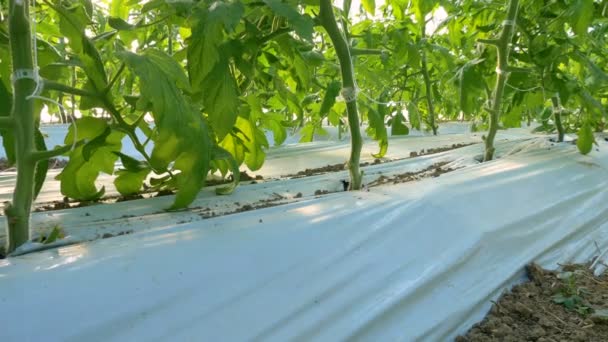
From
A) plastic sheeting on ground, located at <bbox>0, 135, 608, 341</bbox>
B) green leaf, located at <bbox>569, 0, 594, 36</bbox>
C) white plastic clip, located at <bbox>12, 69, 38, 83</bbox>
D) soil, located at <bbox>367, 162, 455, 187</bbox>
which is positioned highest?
green leaf, located at <bbox>569, 0, 594, 36</bbox>

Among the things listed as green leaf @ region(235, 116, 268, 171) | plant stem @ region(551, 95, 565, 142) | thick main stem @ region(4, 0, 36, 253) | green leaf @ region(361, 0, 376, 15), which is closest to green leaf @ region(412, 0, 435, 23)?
green leaf @ region(361, 0, 376, 15)

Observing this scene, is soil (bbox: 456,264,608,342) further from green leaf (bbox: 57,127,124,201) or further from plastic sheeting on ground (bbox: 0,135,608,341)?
green leaf (bbox: 57,127,124,201)

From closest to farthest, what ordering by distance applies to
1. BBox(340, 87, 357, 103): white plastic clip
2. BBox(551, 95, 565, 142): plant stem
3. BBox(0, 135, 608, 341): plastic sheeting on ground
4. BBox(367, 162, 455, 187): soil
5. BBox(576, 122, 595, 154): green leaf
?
BBox(0, 135, 608, 341): plastic sheeting on ground → BBox(340, 87, 357, 103): white plastic clip → BBox(367, 162, 455, 187): soil → BBox(576, 122, 595, 154): green leaf → BBox(551, 95, 565, 142): plant stem

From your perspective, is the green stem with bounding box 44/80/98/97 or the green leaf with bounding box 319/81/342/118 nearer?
the green stem with bounding box 44/80/98/97

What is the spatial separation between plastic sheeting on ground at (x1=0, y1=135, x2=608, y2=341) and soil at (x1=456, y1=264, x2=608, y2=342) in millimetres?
36

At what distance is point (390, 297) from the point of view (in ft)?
3.14

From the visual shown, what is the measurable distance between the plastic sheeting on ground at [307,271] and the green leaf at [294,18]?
393 millimetres

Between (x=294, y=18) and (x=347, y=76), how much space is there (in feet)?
1.83

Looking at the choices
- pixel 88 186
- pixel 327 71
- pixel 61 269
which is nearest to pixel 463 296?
pixel 61 269

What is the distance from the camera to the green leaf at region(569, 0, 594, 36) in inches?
63.6

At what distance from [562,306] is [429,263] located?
0.37 m

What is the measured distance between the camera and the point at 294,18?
88 cm

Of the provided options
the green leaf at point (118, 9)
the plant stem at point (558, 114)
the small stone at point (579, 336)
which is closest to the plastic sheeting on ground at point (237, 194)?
the plant stem at point (558, 114)

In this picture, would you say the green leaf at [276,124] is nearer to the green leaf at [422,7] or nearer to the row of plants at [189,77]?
the row of plants at [189,77]
